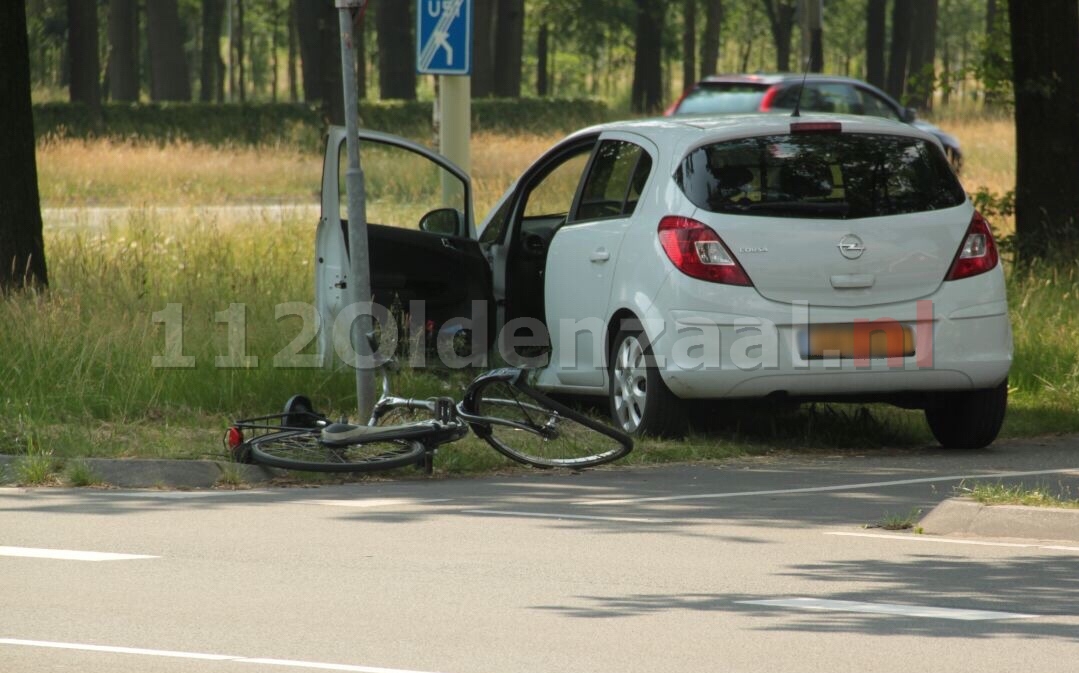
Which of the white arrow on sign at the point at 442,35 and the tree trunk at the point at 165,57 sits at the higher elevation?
the tree trunk at the point at 165,57

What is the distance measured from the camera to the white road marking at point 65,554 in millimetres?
6938

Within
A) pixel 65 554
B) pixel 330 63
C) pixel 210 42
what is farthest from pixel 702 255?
pixel 210 42

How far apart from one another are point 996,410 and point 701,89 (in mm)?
15716

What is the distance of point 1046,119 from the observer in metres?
14.8

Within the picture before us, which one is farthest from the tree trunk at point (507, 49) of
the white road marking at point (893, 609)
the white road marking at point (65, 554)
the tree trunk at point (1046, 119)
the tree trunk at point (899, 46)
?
the white road marking at point (893, 609)

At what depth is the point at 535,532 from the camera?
7.52 metres

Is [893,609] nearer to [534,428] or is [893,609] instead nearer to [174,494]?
[534,428]

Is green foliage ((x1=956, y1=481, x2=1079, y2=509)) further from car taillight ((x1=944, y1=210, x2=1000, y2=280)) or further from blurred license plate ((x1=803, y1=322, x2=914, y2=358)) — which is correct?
car taillight ((x1=944, y1=210, x2=1000, y2=280))

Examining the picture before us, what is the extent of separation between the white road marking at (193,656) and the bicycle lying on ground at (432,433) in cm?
341

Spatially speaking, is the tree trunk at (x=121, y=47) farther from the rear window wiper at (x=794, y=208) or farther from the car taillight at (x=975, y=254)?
the car taillight at (x=975, y=254)

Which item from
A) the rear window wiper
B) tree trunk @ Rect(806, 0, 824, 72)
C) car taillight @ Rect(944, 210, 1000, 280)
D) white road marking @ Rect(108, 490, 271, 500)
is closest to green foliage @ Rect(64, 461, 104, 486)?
white road marking @ Rect(108, 490, 271, 500)

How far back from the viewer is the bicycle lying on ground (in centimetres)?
902

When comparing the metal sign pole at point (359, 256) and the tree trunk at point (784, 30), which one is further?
the tree trunk at point (784, 30)

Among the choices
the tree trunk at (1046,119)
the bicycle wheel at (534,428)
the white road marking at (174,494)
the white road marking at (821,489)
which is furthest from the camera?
the tree trunk at (1046,119)
